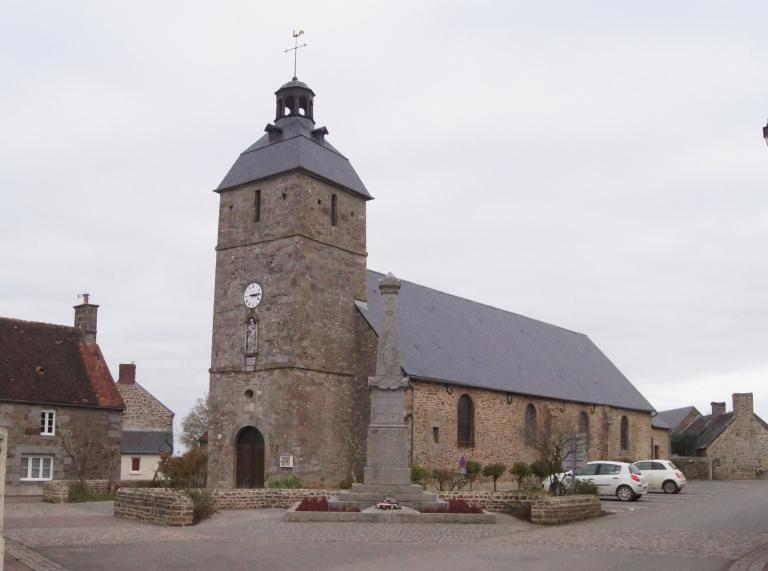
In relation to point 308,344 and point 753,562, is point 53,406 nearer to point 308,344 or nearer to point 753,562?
point 308,344

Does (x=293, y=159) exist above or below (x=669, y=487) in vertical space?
above

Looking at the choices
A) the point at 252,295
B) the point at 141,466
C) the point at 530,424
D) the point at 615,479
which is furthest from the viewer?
the point at 141,466

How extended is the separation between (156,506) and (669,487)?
19923 millimetres

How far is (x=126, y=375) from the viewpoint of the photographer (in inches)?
2087

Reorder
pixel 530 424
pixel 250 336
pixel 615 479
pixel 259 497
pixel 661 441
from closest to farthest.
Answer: pixel 259 497
pixel 615 479
pixel 250 336
pixel 530 424
pixel 661 441

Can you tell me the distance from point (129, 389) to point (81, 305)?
18.6 m

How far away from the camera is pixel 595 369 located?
152 ft

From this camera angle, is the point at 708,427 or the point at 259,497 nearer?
the point at 259,497

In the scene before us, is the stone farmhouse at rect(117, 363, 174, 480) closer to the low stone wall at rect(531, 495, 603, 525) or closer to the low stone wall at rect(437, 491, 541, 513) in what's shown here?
the low stone wall at rect(437, 491, 541, 513)

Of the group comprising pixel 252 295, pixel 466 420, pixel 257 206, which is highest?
pixel 257 206

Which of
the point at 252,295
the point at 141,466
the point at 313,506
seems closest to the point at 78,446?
the point at 252,295

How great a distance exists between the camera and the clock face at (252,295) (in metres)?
29.8

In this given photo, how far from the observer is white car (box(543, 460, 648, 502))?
25609 millimetres

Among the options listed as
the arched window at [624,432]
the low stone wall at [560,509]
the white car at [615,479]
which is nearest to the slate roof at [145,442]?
the arched window at [624,432]
